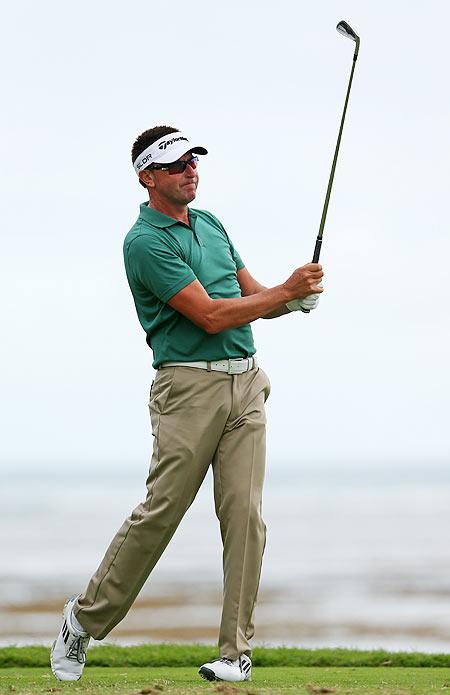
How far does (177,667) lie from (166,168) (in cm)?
348

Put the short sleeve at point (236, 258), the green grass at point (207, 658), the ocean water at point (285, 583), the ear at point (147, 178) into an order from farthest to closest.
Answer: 1. the ocean water at point (285, 583)
2. the green grass at point (207, 658)
3. the short sleeve at point (236, 258)
4. the ear at point (147, 178)

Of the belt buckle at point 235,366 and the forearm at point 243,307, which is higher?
the forearm at point 243,307

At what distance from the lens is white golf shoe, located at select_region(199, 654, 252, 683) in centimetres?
589

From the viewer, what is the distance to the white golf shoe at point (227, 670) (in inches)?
232

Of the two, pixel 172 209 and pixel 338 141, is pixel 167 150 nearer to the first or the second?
pixel 172 209

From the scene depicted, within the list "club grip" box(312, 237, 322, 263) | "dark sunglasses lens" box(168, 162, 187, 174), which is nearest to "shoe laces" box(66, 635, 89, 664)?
"club grip" box(312, 237, 322, 263)

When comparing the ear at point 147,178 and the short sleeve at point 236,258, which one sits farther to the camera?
the short sleeve at point 236,258

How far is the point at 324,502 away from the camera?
4691 cm

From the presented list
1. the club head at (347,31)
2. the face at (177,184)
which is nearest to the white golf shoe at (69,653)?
the face at (177,184)

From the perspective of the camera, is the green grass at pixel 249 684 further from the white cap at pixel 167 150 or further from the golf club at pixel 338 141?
the white cap at pixel 167 150

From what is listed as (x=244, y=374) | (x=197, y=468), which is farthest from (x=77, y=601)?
(x=244, y=374)

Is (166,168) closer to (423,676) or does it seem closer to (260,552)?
(260,552)

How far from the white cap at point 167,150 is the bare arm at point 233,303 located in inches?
25.6

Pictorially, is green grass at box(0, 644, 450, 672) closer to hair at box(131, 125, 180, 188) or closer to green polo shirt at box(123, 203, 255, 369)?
green polo shirt at box(123, 203, 255, 369)
